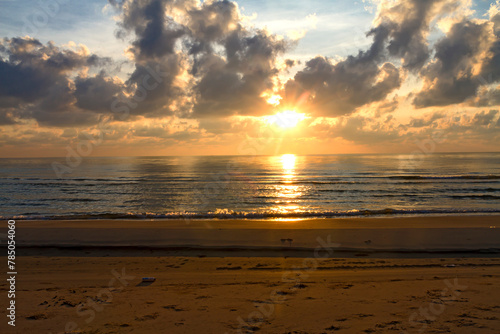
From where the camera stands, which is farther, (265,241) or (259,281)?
(265,241)

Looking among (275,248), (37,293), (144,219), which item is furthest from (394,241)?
(144,219)

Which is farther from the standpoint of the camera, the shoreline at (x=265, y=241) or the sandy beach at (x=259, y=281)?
the shoreline at (x=265, y=241)

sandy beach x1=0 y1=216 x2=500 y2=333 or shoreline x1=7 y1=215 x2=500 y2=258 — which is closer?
sandy beach x1=0 y1=216 x2=500 y2=333

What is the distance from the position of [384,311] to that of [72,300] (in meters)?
7.29

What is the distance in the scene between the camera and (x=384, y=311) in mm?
6371

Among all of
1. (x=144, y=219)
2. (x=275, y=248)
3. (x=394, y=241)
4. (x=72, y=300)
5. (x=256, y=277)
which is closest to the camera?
(x=72, y=300)

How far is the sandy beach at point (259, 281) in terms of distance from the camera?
6.00 meters

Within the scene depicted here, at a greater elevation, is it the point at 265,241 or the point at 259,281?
the point at 259,281

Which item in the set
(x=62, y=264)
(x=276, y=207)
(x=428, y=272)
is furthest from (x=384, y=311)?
(x=276, y=207)

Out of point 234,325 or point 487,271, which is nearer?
point 234,325

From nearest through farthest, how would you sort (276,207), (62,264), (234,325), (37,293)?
(234,325), (37,293), (62,264), (276,207)

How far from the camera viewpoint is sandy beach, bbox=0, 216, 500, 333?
600 centimetres

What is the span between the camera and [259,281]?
8500 mm

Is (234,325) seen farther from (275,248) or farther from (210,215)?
(210,215)
